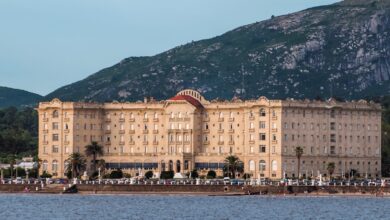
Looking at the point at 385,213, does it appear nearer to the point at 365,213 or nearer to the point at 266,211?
the point at 365,213

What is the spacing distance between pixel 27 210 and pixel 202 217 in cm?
2634

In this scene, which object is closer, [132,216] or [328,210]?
[132,216]

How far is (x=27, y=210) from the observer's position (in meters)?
196

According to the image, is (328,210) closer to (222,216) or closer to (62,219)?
(222,216)

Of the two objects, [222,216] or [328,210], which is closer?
[222,216]

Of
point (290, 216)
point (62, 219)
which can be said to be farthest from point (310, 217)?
point (62, 219)

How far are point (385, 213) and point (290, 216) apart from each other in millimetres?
13115

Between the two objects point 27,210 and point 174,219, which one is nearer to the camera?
point 174,219

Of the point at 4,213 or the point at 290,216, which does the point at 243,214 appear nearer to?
the point at 290,216

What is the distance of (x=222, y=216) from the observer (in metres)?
183

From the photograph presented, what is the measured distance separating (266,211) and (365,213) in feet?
39.0

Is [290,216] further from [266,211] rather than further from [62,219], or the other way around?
[62,219]

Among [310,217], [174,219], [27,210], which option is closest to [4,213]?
[27,210]

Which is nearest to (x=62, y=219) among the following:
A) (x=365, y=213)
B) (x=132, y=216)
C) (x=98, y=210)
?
(x=132, y=216)
